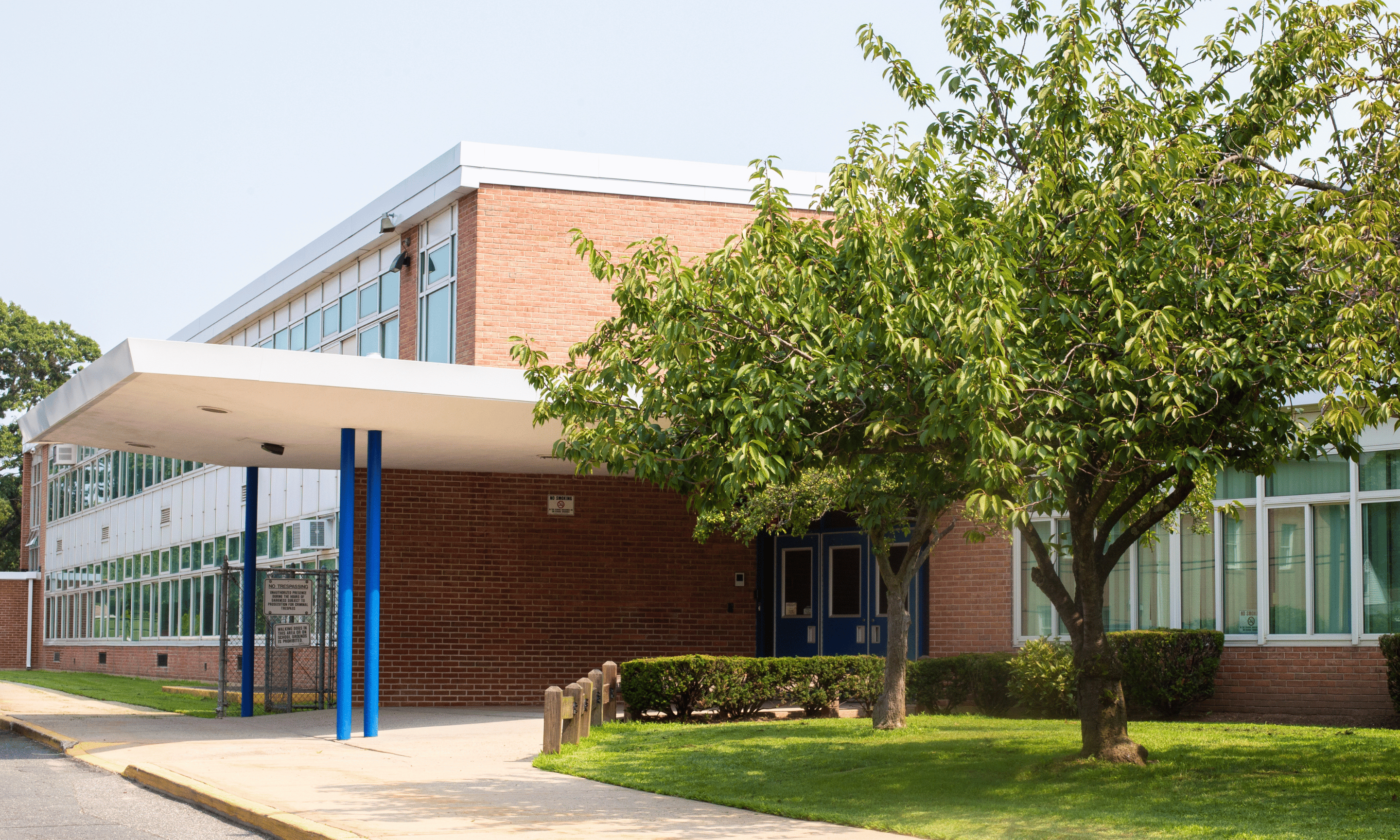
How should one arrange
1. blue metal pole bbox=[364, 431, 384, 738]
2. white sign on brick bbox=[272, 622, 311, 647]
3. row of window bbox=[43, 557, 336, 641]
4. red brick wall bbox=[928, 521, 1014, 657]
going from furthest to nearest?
row of window bbox=[43, 557, 336, 641] < white sign on brick bbox=[272, 622, 311, 647] < red brick wall bbox=[928, 521, 1014, 657] < blue metal pole bbox=[364, 431, 384, 738]

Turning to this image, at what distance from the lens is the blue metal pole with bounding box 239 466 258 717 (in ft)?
64.1

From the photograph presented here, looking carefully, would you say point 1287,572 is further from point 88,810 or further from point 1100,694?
point 88,810

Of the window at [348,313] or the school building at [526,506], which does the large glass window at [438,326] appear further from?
the window at [348,313]

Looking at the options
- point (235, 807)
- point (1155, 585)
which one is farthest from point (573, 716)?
point (1155, 585)

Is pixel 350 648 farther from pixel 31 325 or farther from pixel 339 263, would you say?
pixel 31 325

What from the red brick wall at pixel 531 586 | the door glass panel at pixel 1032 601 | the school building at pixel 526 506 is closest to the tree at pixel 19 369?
the school building at pixel 526 506

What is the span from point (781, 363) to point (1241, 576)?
31.0 feet

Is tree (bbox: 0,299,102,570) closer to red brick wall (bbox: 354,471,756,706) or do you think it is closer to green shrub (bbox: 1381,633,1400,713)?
red brick wall (bbox: 354,471,756,706)

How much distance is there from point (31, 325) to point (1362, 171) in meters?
67.2

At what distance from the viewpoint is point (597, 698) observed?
16922 millimetres

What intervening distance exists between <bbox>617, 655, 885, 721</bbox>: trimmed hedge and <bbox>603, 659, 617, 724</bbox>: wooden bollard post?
0.48 ft

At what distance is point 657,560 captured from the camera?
23.5 metres

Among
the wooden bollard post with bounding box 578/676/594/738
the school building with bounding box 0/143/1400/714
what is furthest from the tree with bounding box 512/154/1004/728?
the wooden bollard post with bounding box 578/676/594/738

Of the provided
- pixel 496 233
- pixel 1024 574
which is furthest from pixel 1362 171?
pixel 496 233
